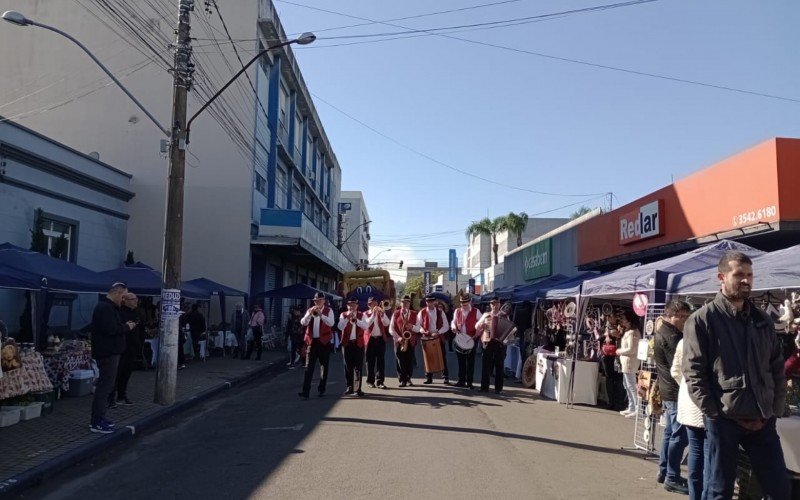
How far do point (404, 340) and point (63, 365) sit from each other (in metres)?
6.53

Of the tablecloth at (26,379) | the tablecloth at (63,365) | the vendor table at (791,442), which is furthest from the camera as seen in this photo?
the tablecloth at (63,365)

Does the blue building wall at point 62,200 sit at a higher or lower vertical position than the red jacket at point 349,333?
higher

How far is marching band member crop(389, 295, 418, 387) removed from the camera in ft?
45.6

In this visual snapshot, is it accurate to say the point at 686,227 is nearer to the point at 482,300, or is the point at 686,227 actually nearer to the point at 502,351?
the point at 502,351

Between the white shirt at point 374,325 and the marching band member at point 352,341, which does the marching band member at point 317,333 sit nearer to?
the marching band member at point 352,341

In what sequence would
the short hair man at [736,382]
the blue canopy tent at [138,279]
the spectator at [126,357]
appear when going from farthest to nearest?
1. the blue canopy tent at [138,279]
2. the spectator at [126,357]
3. the short hair man at [736,382]

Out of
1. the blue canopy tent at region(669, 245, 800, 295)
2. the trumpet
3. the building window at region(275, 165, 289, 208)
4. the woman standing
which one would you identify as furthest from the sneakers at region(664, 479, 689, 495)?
the building window at region(275, 165, 289, 208)

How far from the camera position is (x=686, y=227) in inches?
687

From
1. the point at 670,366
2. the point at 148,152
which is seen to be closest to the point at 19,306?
the point at 148,152

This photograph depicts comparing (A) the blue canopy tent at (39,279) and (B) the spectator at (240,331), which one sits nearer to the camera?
(A) the blue canopy tent at (39,279)

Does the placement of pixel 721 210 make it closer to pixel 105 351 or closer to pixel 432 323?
pixel 432 323

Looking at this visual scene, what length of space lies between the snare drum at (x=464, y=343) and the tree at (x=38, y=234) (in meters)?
11.2

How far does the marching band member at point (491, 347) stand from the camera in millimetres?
13062

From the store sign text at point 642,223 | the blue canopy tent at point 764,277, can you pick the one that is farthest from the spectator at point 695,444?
the store sign text at point 642,223
